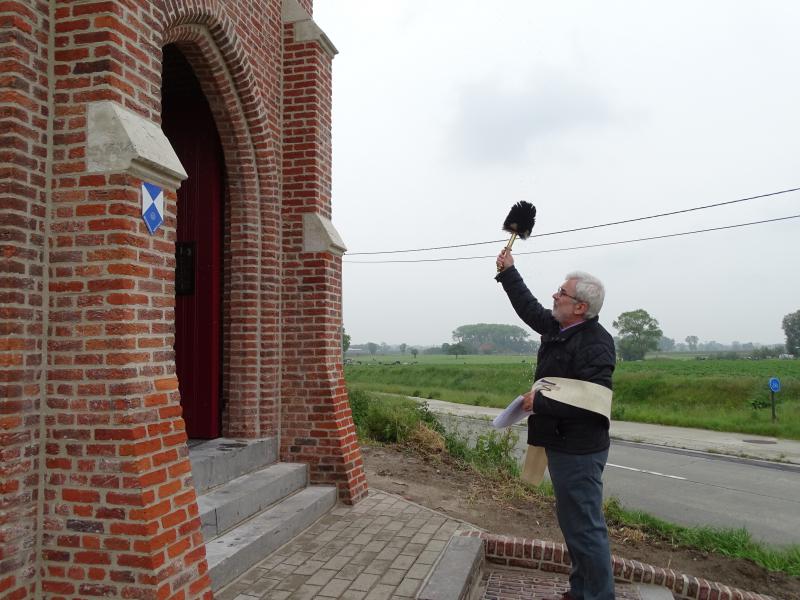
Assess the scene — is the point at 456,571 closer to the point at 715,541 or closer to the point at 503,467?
the point at 715,541

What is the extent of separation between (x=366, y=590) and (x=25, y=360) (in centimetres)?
252

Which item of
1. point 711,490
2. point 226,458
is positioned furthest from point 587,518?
point 711,490

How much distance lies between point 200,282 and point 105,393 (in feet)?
10.0

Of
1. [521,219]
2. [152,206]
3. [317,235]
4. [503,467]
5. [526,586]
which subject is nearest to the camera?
[152,206]

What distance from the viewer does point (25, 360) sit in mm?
3238

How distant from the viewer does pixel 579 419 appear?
363 cm

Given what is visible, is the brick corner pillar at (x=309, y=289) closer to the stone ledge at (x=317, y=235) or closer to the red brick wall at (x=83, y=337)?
the stone ledge at (x=317, y=235)

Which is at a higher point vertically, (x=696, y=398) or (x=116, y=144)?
(x=116, y=144)

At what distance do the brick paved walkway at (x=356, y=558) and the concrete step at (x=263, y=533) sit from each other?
0.23 ft

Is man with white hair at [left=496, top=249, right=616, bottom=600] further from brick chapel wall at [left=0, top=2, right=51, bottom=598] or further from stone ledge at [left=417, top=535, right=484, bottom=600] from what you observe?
brick chapel wall at [left=0, top=2, right=51, bottom=598]

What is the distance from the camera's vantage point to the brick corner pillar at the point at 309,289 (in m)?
6.43

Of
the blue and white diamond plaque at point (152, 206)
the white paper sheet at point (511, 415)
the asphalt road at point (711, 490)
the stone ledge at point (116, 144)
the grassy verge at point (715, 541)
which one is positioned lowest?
the asphalt road at point (711, 490)

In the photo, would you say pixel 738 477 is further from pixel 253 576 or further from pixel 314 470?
pixel 253 576

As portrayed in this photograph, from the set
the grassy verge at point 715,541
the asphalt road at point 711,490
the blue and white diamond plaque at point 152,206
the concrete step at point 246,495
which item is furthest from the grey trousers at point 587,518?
the asphalt road at point 711,490
